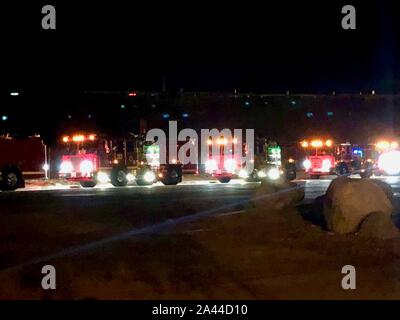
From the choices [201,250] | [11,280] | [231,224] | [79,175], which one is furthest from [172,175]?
[11,280]

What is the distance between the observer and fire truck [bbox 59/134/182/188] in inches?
1351

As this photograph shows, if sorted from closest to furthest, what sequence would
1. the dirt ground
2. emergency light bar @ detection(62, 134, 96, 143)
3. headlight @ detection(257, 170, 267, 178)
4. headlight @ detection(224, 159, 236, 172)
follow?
the dirt ground < emergency light bar @ detection(62, 134, 96, 143) < headlight @ detection(224, 159, 236, 172) < headlight @ detection(257, 170, 267, 178)

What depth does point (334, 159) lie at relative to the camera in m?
40.8

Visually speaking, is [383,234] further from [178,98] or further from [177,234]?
[178,98]

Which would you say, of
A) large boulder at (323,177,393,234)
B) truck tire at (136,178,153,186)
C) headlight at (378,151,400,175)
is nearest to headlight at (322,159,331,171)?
headlight at (378,151,400,175)

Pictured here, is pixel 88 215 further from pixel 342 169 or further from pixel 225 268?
pixel 342 169

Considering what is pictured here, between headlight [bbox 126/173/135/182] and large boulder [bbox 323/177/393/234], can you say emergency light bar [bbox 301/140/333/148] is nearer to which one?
headlight [bbox 126/173/135/182]

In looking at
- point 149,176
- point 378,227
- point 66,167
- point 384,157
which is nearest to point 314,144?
point 384,157

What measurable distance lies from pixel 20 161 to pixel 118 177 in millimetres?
4592

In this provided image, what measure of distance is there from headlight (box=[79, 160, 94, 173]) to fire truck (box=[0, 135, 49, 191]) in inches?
83.9

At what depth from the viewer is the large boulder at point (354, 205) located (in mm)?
14117

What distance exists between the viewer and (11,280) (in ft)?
35.6

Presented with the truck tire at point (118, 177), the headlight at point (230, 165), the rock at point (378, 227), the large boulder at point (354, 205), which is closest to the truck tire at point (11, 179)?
the truck tire at point (118, 177)
